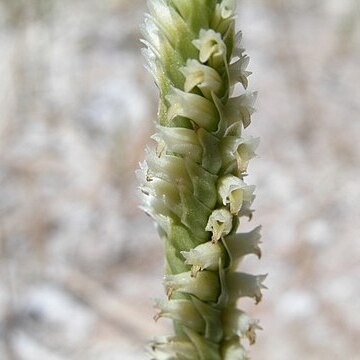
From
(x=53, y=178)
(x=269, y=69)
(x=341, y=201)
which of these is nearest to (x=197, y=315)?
(x=341, y=201)

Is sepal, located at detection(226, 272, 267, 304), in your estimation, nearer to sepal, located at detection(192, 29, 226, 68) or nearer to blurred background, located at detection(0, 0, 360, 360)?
sepal, located at detection(192, 29, 226, 68)

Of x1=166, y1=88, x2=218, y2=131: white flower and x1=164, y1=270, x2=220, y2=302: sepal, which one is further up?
x1=166, y1=88, x2=218, y2=131: white flower

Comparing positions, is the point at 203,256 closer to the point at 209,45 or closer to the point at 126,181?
the point at 209,45

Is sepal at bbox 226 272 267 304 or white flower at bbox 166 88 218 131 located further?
sepal at bbox 226 272 267 304

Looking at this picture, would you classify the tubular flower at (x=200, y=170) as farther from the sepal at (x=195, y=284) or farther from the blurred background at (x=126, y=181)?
the blurred background at (x=126, y=181)

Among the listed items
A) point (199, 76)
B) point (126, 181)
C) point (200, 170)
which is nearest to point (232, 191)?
point (200, 170)

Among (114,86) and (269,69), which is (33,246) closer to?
(114,86)

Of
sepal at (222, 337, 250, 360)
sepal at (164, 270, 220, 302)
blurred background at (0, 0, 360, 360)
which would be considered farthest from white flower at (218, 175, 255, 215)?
blurred background at (0, 0, 360, 360)
